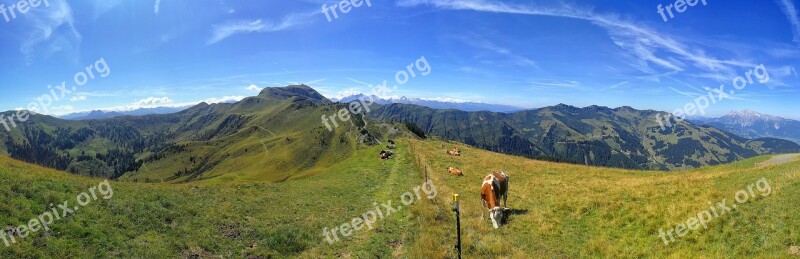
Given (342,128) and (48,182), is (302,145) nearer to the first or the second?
(342,128)

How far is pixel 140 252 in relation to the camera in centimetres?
1448

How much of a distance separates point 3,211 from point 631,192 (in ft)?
100

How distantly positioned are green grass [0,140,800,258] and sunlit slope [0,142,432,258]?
0.06 meters

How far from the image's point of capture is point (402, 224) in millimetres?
21031

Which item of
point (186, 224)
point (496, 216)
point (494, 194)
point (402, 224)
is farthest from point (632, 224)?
point (186, 224)

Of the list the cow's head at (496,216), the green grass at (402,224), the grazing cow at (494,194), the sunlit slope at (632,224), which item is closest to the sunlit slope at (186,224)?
the green grass at (402,224)

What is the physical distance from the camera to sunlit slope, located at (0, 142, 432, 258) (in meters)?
14.4

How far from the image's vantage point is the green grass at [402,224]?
14000 millimetres

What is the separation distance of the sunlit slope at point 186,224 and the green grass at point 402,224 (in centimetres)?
6

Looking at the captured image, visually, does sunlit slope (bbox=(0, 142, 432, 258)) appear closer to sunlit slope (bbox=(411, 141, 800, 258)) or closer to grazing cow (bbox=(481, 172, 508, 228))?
sunlit slope (bbox=(411, 141, 800, 258))

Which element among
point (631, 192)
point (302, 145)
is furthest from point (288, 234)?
point (302, 145)

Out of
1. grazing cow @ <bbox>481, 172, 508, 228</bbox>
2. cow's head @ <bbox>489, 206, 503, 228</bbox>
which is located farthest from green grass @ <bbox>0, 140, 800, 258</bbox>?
grazing cow @ <bbox>481, 172, 508, 228</bbox>

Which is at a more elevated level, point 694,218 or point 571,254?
point 694,218

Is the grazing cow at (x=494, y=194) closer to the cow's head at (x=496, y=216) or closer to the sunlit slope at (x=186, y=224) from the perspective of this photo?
the cow's head at (x=496, y=216)
